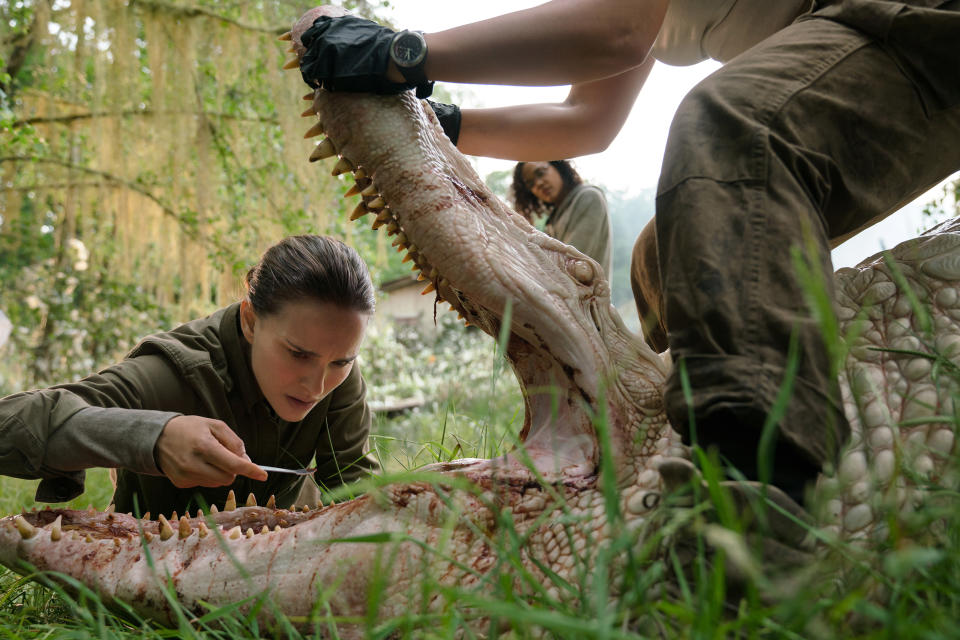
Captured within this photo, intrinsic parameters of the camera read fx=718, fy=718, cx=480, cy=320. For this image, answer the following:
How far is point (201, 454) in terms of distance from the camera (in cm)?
176

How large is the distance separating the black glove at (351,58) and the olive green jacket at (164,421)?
939 millimetres

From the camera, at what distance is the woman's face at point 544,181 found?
5164 mm

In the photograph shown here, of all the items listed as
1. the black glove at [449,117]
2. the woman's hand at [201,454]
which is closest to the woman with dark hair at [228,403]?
the woman's hand at [201,454]

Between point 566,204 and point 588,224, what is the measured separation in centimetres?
32

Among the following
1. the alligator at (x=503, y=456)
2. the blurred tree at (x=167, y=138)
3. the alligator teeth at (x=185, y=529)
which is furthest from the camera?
the blurred tree at (x=167, y=138)

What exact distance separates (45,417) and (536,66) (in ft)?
5.07

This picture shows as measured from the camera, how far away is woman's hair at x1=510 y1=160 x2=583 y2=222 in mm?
5191

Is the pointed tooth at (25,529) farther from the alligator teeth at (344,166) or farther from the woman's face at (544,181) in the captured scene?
the woman's face at (544,181)

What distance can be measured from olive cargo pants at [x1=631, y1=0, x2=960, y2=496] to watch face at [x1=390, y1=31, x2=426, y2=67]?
0.57 meters

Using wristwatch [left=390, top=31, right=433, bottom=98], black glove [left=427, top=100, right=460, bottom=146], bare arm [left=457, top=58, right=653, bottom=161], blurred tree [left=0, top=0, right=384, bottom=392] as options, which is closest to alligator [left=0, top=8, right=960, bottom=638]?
wristwatch [left=390, top=31, right=433, bottom=98]

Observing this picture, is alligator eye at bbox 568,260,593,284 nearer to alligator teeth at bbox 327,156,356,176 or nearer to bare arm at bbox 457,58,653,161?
alligator teeth at bbox 327,156,356,176

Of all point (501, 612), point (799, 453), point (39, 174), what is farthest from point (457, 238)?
point (39, 174)

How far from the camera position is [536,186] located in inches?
207

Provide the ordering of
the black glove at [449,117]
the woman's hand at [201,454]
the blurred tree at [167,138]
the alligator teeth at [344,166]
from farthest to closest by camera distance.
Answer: the blurred tree at [167,138]
the black glove at [449,117]
the woman's hand at [201,454]
the alligator teeth at [344,166]
